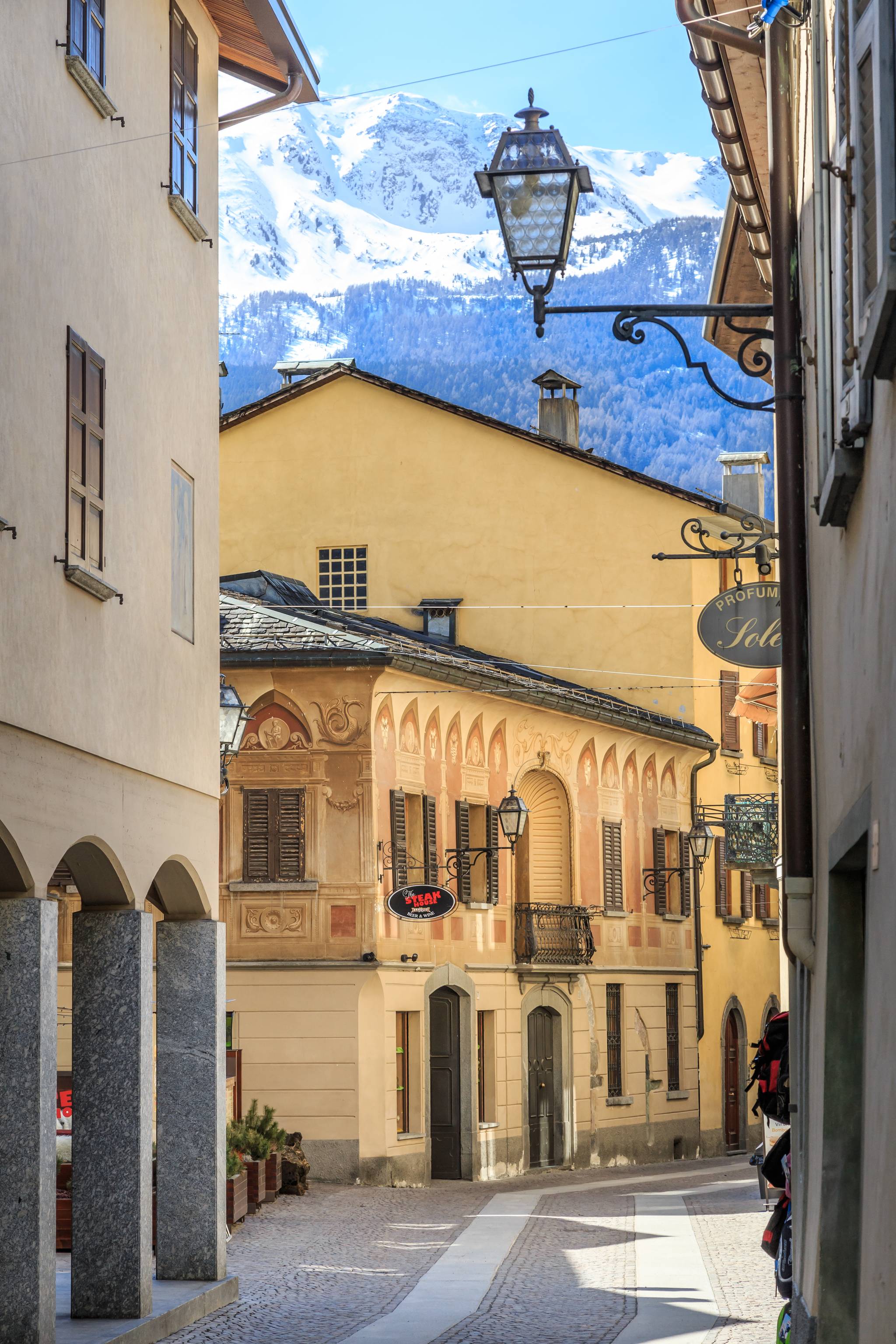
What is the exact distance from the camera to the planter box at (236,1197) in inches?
767

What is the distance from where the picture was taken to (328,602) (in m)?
36.8

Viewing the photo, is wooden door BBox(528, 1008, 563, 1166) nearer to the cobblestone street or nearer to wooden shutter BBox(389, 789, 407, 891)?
the cobblestone street

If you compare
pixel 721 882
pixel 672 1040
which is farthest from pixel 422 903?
pixel 721 882

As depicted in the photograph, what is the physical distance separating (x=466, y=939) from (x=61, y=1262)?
13.5 meters

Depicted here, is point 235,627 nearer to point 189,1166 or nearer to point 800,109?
point 189,1166

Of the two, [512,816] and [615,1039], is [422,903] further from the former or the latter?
→ [615,1039]

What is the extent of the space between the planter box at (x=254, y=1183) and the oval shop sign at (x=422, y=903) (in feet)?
13.2

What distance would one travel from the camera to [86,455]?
1197 centimetres

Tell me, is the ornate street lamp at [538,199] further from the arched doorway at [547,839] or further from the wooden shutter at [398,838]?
the arched doorway at [547,839]

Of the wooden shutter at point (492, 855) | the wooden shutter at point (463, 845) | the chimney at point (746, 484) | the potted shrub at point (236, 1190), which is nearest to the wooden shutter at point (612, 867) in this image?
the wooden shutter at point (492, 855)

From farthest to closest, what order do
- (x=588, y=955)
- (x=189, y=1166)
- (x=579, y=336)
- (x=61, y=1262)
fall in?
(x=579, y=336)
(x=588, y=955)
(x=61, y=1262)
(x=189, y=1166)

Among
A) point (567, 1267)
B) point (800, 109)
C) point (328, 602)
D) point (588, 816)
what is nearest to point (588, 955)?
point (588, 816)

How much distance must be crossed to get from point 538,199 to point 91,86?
3779mm

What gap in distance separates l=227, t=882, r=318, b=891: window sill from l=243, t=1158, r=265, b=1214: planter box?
16.7 feet
